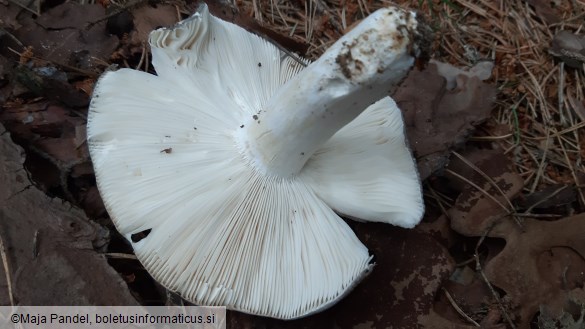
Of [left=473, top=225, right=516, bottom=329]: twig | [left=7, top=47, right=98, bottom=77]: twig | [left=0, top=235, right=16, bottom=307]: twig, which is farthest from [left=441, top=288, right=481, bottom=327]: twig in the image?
[left=7, top=47, right=98, bottom=77]: twig

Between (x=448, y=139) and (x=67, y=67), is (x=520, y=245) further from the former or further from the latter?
(x=67, y=67)

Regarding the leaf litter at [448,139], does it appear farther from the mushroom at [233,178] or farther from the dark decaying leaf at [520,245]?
the mushroom at [233,178]

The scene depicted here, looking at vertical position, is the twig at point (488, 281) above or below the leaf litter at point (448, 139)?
below

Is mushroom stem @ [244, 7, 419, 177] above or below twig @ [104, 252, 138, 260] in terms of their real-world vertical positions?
above

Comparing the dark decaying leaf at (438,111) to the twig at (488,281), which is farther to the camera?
the dark decaying leaf at (438,111)

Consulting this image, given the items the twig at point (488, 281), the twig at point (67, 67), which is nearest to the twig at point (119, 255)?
the twig at point (67, 67)

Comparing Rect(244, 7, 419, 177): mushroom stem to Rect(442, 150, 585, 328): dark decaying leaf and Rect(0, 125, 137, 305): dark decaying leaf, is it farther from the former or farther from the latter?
Rect(442, 150, 585, 328): dark decaying leaf

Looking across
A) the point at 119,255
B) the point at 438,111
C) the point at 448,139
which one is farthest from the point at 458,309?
the point at 119,255
